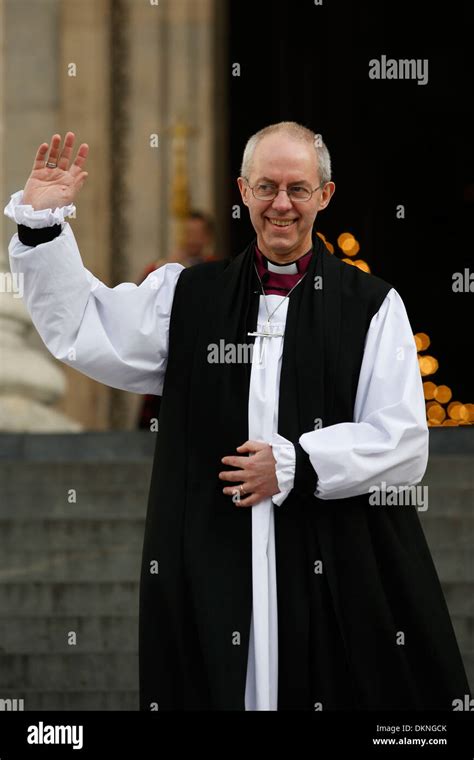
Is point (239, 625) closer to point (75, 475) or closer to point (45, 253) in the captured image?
point (45, 253)

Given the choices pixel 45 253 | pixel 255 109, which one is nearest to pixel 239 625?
pixel 45 253

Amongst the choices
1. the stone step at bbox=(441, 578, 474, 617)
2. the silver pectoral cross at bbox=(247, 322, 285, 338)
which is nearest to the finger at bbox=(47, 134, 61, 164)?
the silver pectoral cross at bbox=(247, 322, 285, 338)

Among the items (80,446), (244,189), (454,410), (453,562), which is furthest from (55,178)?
(454,410)

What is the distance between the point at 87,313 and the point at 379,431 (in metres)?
0.87

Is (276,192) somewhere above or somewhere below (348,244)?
below

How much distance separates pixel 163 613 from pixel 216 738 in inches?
13.9

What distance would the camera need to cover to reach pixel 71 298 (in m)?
4.21

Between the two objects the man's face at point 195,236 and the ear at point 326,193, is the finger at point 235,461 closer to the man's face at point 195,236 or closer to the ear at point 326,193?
the ear at point 326,193

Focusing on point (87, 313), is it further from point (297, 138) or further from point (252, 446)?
point (297, 138)

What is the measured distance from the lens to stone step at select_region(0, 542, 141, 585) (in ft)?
23.2

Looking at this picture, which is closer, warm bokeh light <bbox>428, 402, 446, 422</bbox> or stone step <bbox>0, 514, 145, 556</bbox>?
stone step <bbox>0, 514, 145, 556</bbox>

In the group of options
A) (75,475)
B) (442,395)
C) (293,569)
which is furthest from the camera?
(442,395)

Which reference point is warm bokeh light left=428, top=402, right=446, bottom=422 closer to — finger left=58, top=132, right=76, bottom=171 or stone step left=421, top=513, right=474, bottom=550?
stone step left=421, top=513, right=474, bottom=550

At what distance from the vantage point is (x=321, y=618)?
4.10m
